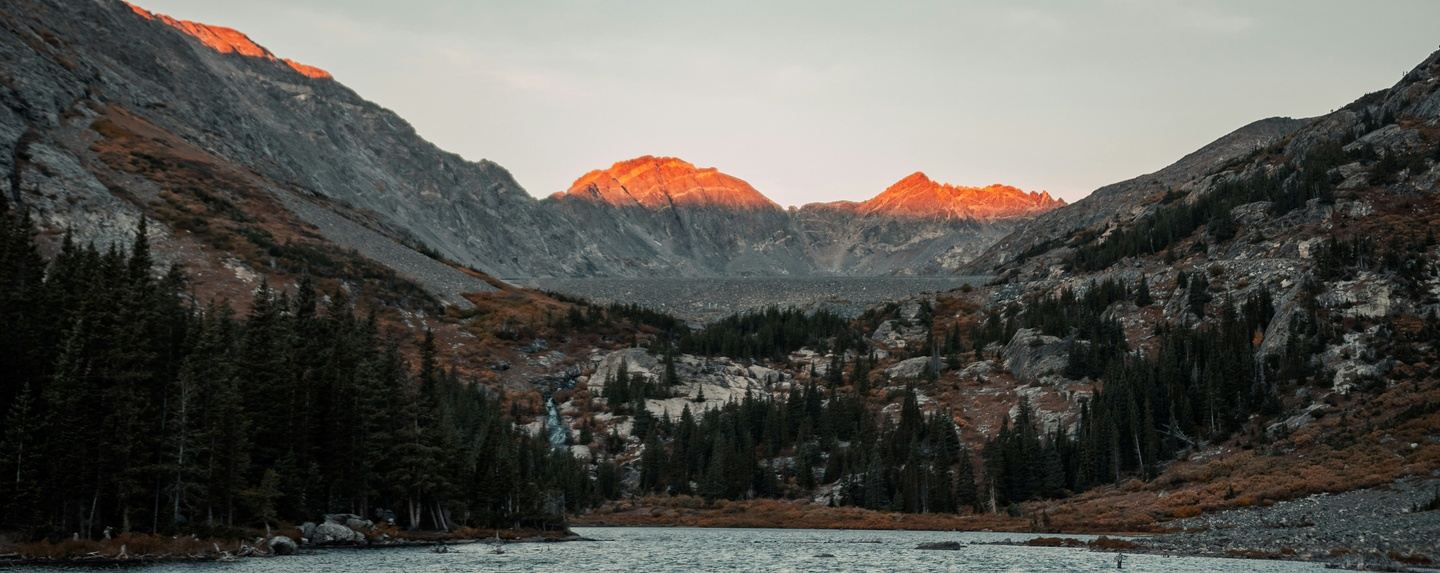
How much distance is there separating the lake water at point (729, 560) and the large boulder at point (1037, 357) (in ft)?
272

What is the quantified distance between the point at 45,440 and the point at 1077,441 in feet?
390

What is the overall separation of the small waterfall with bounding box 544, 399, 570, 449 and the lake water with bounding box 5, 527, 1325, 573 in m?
75.1

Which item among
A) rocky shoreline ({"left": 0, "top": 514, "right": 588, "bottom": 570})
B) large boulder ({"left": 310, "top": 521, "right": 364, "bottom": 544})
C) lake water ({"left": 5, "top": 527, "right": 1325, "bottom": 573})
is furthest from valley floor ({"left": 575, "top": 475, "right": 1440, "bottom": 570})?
large boulder ({"left": 310, "top": 521, "right": 364, "bottom": 544})

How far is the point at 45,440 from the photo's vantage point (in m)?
67.0

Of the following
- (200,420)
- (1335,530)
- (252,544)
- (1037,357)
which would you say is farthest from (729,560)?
(1037,357)

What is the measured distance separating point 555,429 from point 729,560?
108712mm

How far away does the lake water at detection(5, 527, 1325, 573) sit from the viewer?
2532 inches

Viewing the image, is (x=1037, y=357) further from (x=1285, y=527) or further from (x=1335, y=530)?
(x=1335, y=530)

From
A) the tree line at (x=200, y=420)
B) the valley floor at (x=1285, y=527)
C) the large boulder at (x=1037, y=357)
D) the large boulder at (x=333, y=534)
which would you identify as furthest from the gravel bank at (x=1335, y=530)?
the large boulder at (x=1037, y=357)

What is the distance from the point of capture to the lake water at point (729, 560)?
64.3 m

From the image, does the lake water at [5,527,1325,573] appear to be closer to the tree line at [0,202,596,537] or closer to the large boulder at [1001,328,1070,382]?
the tree line at [0,202,596,537]

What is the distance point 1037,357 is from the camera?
616 feet

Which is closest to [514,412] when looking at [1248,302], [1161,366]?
[1161,366]

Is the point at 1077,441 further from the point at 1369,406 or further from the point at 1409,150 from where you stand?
the point at 1409,150
